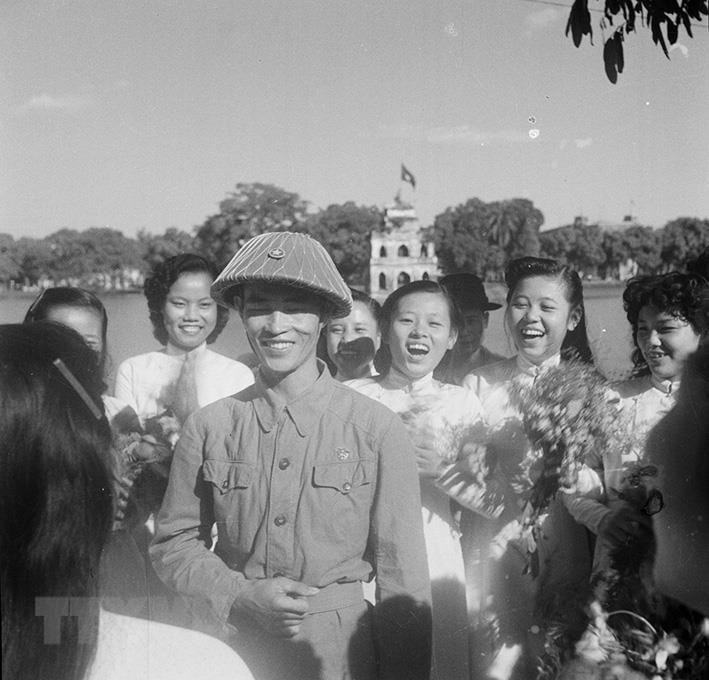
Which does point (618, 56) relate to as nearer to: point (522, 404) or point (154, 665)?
point (522, 404)

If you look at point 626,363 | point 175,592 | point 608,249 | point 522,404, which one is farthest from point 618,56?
point 175,592

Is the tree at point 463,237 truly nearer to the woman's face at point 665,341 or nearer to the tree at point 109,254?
the woman's face at point 665,341

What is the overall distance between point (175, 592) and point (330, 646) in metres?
0.63

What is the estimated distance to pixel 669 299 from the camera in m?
2.98

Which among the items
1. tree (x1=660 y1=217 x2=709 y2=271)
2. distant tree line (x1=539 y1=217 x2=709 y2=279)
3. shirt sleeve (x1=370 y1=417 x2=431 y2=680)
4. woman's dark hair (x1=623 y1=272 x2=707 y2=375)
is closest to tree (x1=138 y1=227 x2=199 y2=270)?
shirt sleeve (x1=370 y1=417 x2=431 y2=680)

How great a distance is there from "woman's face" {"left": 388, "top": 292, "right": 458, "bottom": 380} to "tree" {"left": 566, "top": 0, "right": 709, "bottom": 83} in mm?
1190

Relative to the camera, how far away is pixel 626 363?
120 inches

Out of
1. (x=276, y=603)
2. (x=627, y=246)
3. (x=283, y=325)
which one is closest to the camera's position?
(x=276, y=603)

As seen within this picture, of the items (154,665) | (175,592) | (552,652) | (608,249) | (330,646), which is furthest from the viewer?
(608,249)

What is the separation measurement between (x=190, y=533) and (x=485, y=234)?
1665mm

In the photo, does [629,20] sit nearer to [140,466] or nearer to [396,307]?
[396,307]

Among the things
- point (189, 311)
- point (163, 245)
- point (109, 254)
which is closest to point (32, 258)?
point (109, 254)

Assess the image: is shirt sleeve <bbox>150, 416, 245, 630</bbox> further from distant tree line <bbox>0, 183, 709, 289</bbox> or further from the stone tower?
the stone tower

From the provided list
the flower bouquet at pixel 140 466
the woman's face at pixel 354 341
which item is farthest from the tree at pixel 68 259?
the woman's face at pixel 354 341
